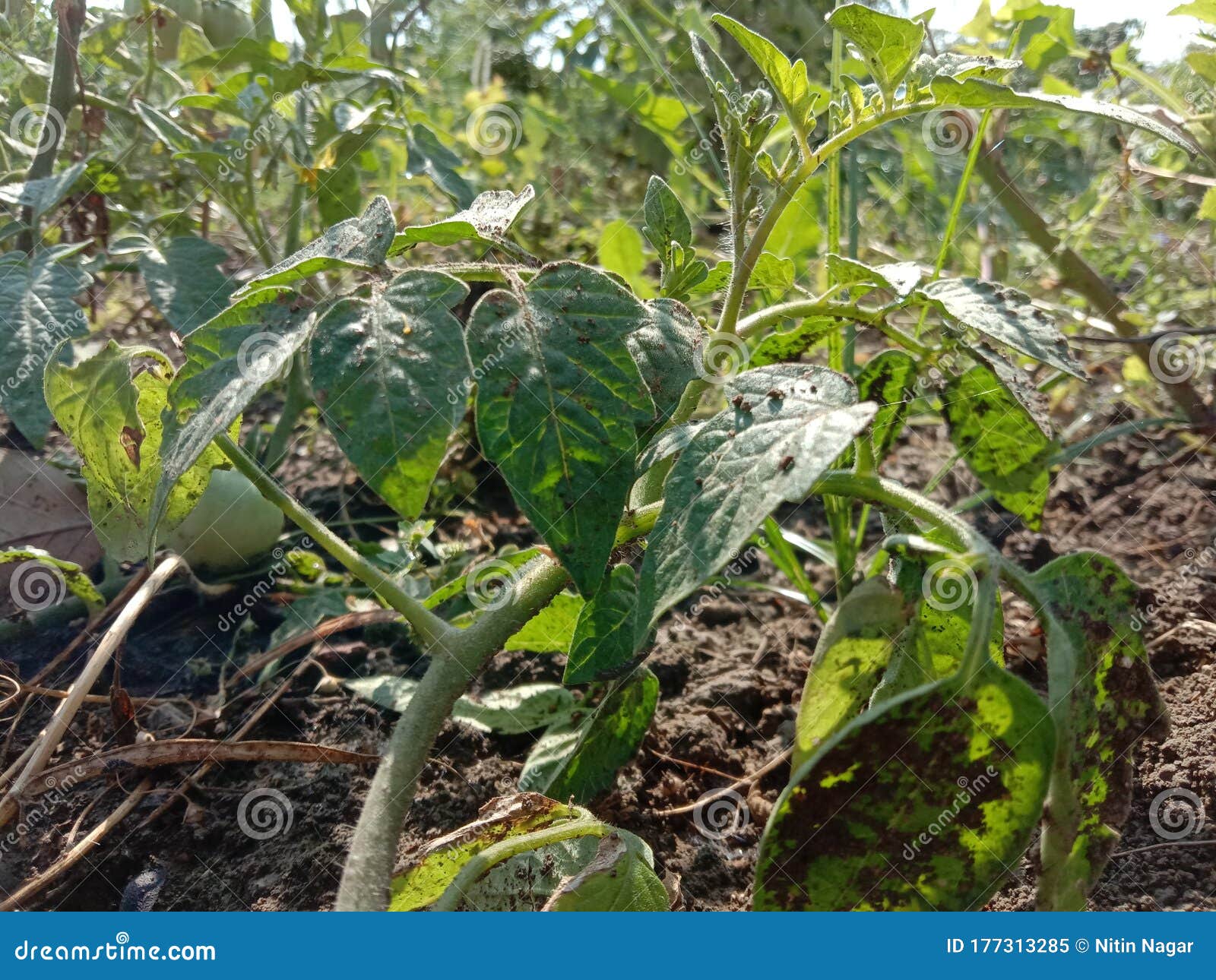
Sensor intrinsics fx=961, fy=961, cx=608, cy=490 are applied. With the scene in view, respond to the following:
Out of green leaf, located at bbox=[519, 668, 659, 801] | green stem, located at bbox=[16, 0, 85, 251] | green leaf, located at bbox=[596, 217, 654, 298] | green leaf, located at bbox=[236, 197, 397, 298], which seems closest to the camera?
green leaf, located at bbox=[236, 197, 397, 298]

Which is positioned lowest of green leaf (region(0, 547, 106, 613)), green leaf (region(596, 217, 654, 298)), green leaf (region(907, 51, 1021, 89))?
green leaf (region(0, 547, 106, 613))

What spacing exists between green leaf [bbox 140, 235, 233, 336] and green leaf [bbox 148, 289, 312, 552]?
552 mm

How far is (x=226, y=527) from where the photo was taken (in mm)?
1481

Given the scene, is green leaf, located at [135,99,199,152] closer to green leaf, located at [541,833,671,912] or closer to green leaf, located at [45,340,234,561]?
green leaf, located at [45,340,234,561]

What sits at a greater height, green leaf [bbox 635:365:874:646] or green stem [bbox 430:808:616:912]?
green leaf [bbox 635:365:874:646]

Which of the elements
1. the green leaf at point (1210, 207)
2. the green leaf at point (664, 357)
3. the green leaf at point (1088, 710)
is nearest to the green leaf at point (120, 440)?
the green leaf at point (664, 357)

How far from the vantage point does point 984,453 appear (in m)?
1.09

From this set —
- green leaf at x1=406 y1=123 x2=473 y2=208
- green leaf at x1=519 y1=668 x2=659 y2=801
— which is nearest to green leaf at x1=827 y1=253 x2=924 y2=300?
green leaf at x1=519 y1=668 x2=659 y2=801

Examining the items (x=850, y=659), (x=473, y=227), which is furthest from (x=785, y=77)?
(x=850, y=659)

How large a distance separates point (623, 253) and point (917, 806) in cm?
127

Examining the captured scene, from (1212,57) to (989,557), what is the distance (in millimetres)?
1102

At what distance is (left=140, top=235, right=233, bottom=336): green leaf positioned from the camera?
132 centimetres

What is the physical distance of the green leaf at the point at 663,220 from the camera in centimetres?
107

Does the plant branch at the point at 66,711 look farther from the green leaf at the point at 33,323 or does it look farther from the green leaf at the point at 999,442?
the green leaf at the point at 999,442
